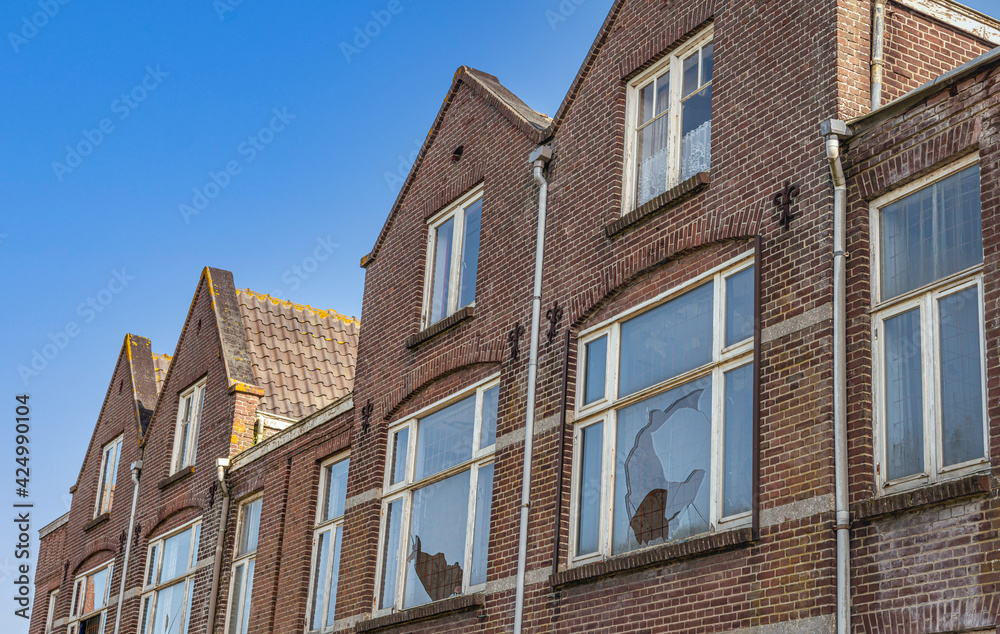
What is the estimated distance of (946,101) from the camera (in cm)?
970

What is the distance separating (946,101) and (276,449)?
44.9 feet

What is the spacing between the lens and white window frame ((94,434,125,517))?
28.0 metres

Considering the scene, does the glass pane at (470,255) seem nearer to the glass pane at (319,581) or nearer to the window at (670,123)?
the window at (670,123)

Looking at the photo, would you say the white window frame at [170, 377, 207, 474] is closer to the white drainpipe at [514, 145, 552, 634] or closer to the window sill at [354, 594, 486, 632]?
the window sill at [354, 594, 486, 632]

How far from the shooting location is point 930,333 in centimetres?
944

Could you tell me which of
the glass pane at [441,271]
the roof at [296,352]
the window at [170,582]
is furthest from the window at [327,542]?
the roof at [296,352]

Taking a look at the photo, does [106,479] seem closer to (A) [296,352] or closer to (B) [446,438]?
(A) [296,352]

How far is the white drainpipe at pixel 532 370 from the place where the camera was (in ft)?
42.9

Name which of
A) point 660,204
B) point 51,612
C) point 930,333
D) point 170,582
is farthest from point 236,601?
point 930,333

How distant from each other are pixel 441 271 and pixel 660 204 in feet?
17.6

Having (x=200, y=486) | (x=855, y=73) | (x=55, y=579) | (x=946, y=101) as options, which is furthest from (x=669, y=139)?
(x=55, y=579)

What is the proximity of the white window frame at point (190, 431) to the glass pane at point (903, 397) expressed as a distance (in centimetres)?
1717

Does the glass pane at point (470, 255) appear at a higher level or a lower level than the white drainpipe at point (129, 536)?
higher

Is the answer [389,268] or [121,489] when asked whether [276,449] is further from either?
[121,489]
